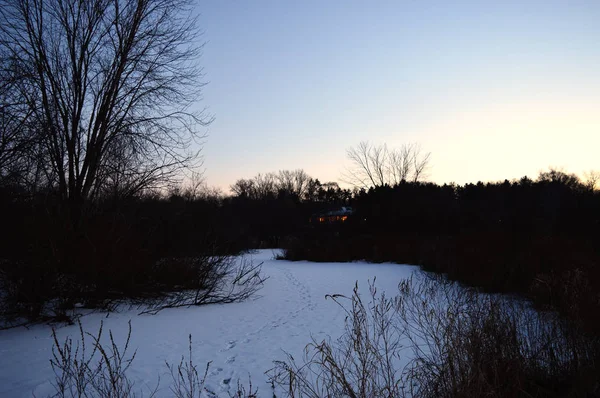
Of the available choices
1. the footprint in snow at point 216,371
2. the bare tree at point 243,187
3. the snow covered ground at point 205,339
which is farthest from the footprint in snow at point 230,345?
the bare tree at point 243,187

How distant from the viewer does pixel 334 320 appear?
6766mm

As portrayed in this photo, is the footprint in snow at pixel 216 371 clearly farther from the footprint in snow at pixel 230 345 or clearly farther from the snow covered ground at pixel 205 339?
the footprint in snow at pixel 230 345

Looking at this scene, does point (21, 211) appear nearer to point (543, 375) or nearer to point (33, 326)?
point (33, 326)

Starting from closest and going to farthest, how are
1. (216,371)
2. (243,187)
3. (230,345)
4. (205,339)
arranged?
(216,371), (230,345), (205,339), (243,187)

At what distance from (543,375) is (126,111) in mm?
9633

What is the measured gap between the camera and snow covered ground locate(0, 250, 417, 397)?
3.92 m

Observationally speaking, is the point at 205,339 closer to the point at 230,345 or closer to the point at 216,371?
the point at 230,345

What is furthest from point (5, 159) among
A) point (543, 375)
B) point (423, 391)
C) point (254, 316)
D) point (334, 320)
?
point (543, 375)

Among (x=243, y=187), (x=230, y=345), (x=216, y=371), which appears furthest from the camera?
(x=243, y=187)

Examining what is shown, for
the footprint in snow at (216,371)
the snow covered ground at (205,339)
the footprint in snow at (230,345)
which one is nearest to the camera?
the snow covered ground at (205,339)

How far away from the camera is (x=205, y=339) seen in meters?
5.64

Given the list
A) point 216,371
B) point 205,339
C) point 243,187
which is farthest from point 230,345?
point 243,187

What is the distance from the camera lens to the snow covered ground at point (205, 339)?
3.92 metres

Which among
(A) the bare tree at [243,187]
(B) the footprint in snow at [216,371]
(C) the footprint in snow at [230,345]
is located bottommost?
(C) the footprint in snow at [230,345]
